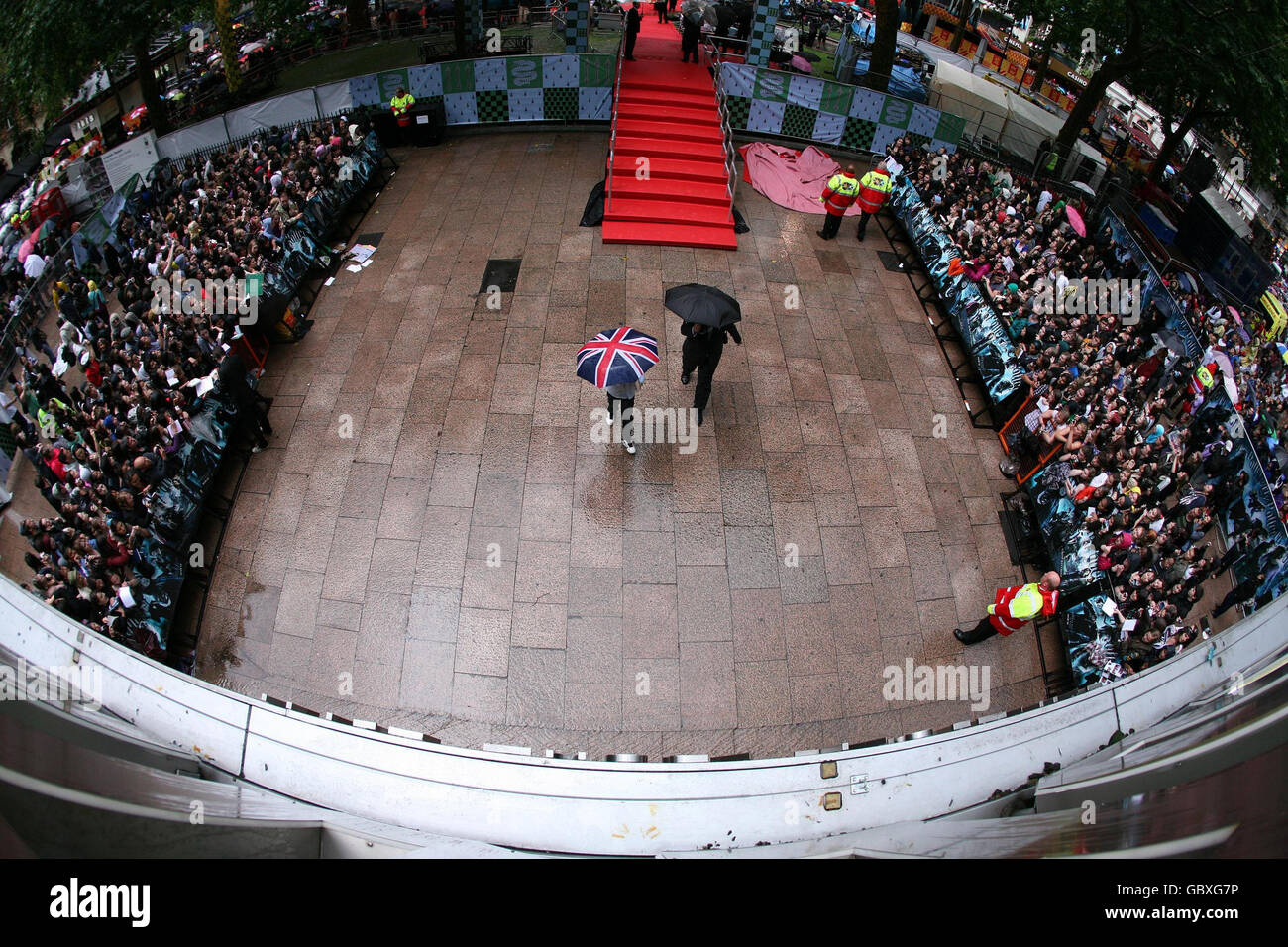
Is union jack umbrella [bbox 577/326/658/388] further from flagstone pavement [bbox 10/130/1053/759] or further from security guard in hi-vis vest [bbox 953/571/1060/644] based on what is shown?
security guard in hi-vis vest [bbox 953/571/1060/644]

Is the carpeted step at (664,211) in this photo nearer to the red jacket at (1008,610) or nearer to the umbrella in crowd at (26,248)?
the red jacket at (1008,610)

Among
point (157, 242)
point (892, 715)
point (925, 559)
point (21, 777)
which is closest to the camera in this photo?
point (21, 777)

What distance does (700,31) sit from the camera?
1927cm

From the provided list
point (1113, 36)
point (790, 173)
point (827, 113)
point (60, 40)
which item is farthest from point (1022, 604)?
point (60, 40)

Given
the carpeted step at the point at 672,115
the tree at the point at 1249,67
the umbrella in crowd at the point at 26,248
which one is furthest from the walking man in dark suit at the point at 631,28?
the umbrella in crowd at the point at 26,248

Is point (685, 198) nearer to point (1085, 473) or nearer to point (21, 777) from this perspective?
point (1085, 473)

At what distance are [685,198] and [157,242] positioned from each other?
1164 cm

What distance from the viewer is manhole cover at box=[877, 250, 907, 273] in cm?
1576

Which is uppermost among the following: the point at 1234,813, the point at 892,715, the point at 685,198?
the point at 685,198

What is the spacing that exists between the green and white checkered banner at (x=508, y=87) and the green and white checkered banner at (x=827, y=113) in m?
3.77

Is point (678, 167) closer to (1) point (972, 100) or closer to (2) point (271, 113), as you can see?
(2) point (271, 113)

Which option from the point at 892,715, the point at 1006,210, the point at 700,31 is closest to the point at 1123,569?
the point at 892,715

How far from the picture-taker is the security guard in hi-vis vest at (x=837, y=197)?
50.5 feet

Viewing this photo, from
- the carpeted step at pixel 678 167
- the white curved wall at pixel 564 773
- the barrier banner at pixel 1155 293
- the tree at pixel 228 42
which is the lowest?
the white curved wall at pixel 564 773
